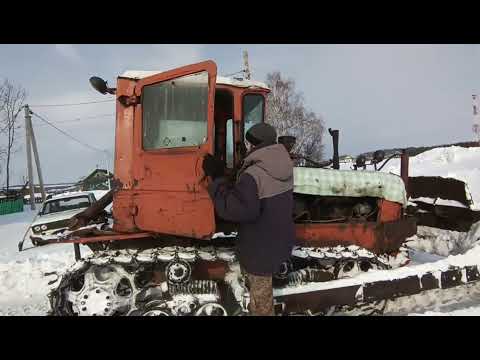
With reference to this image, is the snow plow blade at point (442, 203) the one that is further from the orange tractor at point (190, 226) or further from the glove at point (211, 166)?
the glove at point (211, 166)

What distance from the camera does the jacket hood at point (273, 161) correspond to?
2518 mm

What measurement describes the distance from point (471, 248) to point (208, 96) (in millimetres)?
3525

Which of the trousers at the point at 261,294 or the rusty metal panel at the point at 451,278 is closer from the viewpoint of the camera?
the trousers at the point at 261,294

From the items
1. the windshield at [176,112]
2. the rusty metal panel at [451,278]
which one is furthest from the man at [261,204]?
the rusty metal panel at [451,278]

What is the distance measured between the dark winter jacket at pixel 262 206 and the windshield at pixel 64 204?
7771 millimetres

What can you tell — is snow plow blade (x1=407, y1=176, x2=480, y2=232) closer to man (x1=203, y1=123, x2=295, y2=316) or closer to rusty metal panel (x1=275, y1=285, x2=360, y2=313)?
rusty metal panel (x1=275, y1=285, x2=360, y2=313)

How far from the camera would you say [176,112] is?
3.36 m

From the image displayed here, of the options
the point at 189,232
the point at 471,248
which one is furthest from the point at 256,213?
the point at 471,248

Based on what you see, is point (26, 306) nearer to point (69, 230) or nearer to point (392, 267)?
point (69, 230)

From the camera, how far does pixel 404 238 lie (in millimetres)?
4035

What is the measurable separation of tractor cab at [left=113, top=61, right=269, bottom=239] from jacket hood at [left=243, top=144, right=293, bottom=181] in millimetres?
703

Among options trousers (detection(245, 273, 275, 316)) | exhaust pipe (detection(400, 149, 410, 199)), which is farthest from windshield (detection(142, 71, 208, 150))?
exhaust pipe (detection(400, 149, 410, 199))

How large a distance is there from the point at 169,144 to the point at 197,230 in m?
0.86

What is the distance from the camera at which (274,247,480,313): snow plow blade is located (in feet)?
11.1
